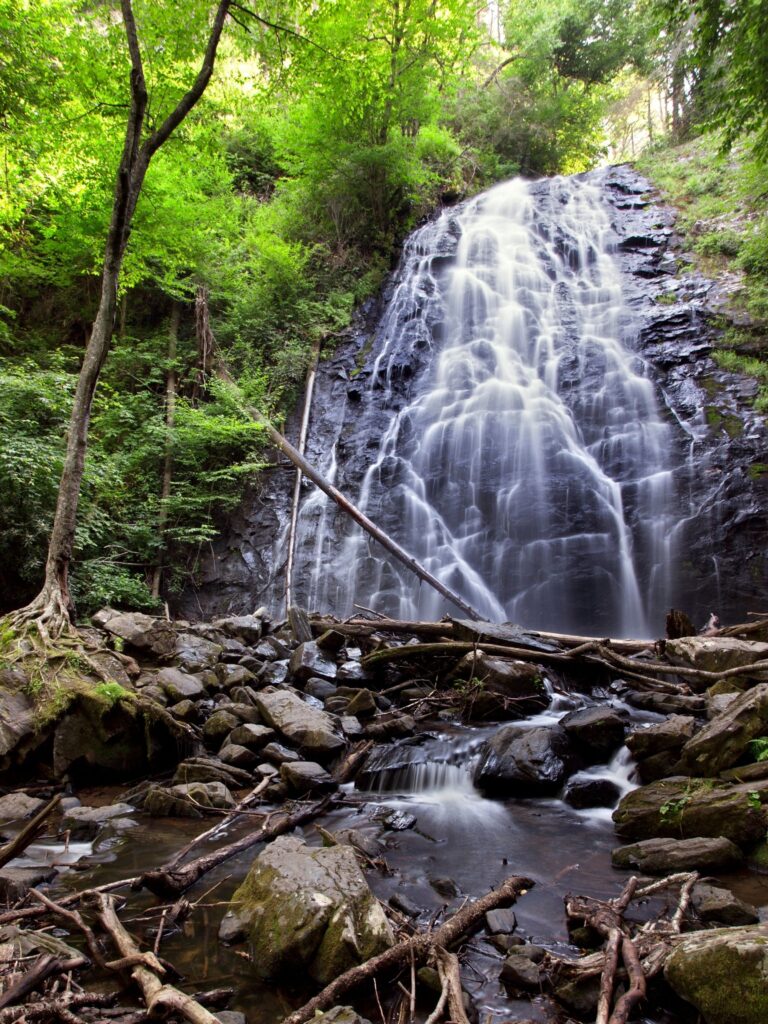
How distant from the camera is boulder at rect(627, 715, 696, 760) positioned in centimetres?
463

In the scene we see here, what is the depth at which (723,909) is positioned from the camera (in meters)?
2.80

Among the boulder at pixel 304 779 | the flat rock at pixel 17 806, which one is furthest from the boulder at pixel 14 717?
the boulder at pixel 304 779

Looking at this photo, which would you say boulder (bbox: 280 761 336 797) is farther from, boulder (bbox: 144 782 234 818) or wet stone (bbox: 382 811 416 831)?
wet stone (bbox: 382 811 416 831)

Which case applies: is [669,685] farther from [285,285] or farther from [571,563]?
[285,285]

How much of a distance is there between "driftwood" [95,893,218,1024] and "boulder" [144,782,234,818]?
1582mm

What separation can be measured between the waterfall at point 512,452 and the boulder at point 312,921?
803cm

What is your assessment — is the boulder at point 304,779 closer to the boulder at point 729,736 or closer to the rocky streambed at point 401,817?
the rocky streambed at point 401,817

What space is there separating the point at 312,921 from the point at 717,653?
16.1 ft

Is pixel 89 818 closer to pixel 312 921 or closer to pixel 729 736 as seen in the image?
pixel 312 921

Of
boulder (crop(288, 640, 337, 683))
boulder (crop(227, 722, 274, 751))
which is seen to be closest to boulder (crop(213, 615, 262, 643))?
boulder (crop(288, 640, 337, 683))

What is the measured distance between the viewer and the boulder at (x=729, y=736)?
4.05 m

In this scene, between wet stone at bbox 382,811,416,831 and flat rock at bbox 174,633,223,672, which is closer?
wet stone at bbox 382,811,416,831

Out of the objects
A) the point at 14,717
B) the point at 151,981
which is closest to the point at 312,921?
the point at 151,981

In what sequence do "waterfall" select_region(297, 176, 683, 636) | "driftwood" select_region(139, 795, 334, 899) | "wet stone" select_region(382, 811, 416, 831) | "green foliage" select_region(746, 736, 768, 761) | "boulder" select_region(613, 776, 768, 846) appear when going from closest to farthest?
1. "driftwood" select_region(139, 795, 334, 899)
2. "boulder" select_region(613, 776, 768, 846)
3. "green foliage" select_region(746, 736, 768, 761)
4. "wet stone" select_region(382, 811, 416, 831)
5. "waterfall" select_region(297, 176, 683, 636)
